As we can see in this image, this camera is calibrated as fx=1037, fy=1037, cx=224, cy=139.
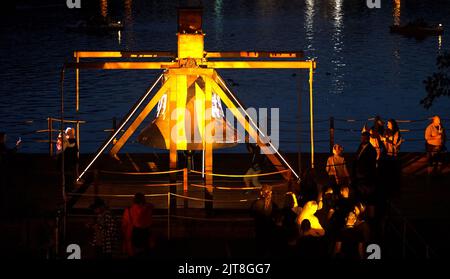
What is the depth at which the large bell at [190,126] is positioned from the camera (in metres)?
17.1

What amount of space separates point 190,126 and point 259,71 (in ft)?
161

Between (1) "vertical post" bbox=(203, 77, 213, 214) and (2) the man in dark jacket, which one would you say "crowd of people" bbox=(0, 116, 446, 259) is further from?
(1) "vertical post" bbox=(203, 77, 213, 214)

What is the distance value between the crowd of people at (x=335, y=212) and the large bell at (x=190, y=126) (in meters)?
1.52

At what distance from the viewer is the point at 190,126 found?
17.4m

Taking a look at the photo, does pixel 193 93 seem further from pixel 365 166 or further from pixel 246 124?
pixel 365 166

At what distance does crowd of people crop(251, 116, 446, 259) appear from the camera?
48.2 feet

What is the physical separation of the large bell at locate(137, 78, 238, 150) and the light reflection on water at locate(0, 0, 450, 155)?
6.14 metres

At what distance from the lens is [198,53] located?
1702cm

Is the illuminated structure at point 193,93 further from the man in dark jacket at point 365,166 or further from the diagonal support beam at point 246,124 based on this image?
the man in dark jacket at point 365,166

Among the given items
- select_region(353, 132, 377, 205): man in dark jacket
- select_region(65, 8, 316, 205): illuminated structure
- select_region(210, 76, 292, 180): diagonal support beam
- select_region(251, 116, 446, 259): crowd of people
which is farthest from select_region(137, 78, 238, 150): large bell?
select_region(353, 132, 377, 205): man in dark jacket

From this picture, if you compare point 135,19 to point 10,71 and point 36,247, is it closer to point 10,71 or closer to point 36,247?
point 10,71

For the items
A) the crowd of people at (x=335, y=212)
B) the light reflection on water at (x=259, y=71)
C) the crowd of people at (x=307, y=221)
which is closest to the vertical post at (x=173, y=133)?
the crowd of people at (x=307, y=221)
